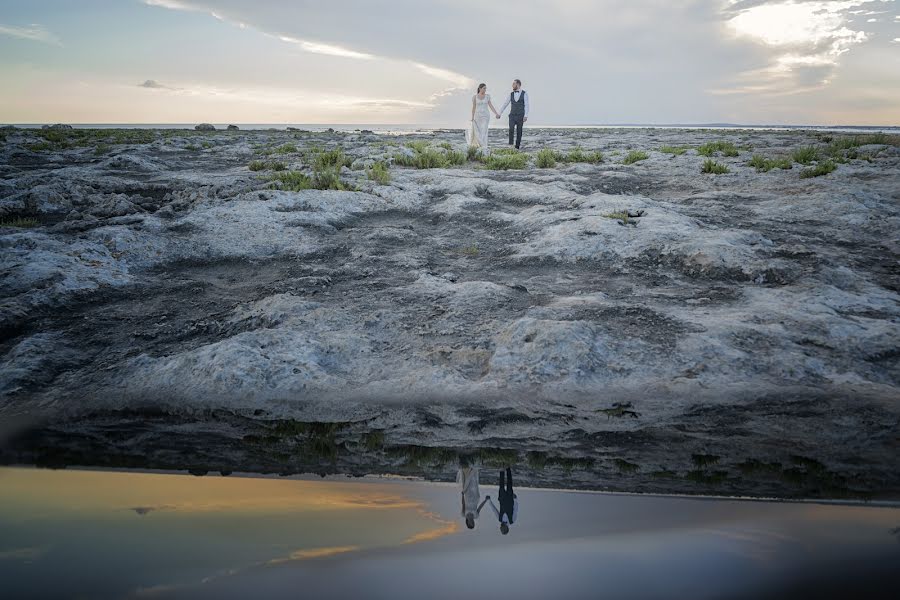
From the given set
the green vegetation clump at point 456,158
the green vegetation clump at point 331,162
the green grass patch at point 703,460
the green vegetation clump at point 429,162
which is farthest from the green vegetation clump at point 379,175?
the green grass patch at point 703,460

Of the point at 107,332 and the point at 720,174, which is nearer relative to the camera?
the point at 107,332

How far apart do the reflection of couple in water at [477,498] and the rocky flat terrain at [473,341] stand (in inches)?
7.6

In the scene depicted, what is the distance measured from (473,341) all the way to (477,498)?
254cm

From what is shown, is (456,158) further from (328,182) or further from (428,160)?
(328,182)

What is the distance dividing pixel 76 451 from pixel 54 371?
1767 mm

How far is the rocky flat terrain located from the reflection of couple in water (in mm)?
194

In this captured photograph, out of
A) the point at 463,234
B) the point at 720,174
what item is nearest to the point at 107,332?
the point at 463,234

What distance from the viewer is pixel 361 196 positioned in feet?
42.8

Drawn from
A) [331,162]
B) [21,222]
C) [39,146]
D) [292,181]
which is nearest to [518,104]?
[331,162]

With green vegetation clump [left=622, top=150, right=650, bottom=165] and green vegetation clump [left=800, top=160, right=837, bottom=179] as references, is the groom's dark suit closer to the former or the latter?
green vegetation clump [left=622, top=150, right=650, bottom=165]

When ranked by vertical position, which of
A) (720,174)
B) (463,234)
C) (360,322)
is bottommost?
(360,322)

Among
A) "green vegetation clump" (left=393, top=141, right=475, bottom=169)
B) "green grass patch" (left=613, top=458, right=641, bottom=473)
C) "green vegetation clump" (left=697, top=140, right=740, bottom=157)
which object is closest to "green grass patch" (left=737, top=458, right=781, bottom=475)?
"green grass patch" (left=613, top=458, right=641, bottom=473)

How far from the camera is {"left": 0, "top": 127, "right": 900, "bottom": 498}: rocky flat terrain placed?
15.3 ft

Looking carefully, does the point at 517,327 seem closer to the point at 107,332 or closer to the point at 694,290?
the point at 694,290
